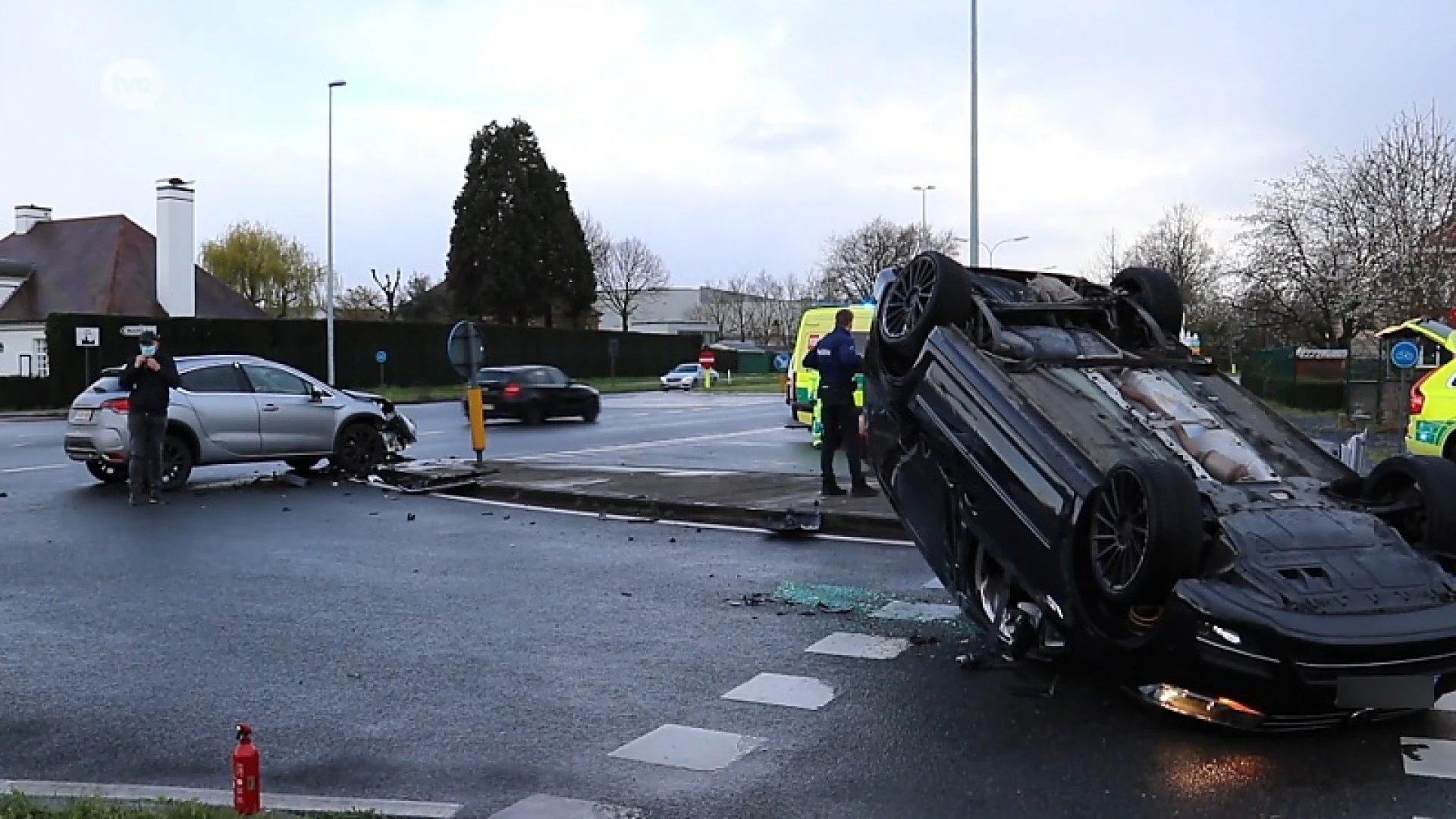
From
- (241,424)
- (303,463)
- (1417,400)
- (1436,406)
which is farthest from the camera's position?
(303,463)

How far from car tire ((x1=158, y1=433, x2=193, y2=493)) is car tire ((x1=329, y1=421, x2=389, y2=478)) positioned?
174 centimetres

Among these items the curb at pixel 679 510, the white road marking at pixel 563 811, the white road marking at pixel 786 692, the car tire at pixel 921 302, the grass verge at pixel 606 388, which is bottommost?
the white road marking at pixel 563 811

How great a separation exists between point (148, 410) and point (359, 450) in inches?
128

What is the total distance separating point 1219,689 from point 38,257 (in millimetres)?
62908

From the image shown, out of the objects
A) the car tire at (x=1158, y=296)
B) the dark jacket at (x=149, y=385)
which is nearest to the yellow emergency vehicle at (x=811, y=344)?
the dark jacket at (x=149, y=385)

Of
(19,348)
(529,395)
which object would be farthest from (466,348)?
(19,348)

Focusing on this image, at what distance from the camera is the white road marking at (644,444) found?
1905 centimetres

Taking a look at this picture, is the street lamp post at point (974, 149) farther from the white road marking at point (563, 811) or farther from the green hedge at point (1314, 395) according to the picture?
the white road marking at point (563, 811)

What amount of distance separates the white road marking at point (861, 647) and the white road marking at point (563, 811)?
2349mm

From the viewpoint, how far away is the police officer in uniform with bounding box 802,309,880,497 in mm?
12336

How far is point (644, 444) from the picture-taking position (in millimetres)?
21328

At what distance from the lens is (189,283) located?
5359 centimetres

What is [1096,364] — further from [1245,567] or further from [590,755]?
[590,755]

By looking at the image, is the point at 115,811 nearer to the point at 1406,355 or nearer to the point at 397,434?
the point at 397,434
